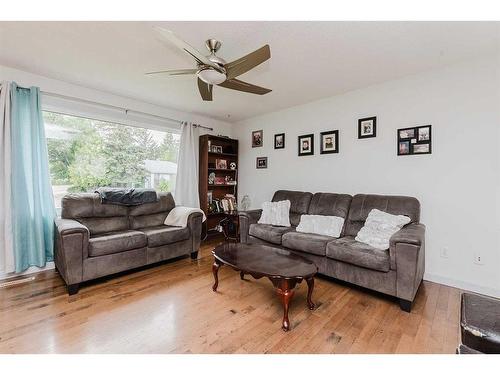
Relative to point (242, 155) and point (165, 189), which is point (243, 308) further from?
point (242, 155)

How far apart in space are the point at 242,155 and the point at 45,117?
9.84 feet

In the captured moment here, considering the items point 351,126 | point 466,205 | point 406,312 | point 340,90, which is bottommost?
point 406,312

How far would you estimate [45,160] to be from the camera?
2.75m

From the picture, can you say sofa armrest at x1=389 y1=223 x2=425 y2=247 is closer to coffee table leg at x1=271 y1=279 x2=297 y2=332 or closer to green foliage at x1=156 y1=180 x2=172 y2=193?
coffee table leg at x1=271 y1=279 x2=297 y2=332

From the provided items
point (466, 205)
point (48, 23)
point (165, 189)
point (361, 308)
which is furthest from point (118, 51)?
point (466, 205)

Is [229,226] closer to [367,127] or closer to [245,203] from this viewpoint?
[245,203]

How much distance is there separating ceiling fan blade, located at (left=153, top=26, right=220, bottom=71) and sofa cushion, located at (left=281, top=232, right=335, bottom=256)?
1924mm

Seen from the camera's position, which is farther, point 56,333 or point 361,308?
point 361,308

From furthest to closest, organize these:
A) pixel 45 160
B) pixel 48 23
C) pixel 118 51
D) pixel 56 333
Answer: pixel 45 160
pixel 118 51
pixel 48 23
pixel 56 333

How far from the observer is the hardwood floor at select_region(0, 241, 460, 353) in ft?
5.04

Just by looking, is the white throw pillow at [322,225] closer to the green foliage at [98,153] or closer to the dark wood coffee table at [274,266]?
the dark wood coffee table at [274,266]

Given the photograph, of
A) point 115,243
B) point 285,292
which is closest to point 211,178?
point 115,243

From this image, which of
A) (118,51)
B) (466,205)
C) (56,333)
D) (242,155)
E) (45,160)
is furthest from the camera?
(242,155)

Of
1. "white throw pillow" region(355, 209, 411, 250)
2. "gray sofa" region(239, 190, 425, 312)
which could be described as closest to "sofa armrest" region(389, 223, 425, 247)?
"gray sofa" region(239, 190, 425, 312)
